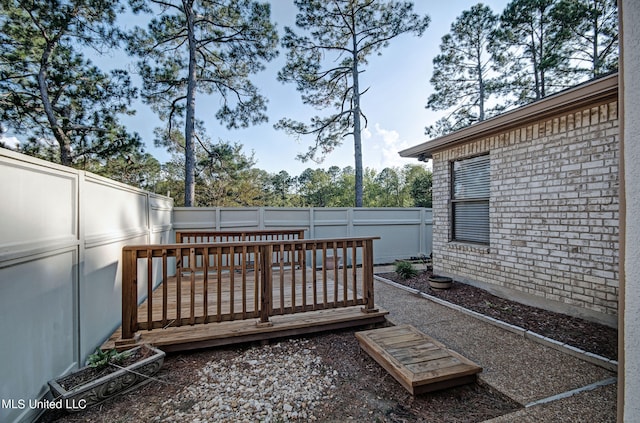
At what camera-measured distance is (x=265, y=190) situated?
20578 mm

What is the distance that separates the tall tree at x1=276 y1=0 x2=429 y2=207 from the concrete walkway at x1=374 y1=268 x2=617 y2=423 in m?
6.46

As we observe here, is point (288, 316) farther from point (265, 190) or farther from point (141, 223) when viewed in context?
point (265, 190)

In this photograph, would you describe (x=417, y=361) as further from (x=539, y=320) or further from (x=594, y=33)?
(x=594, y=33)

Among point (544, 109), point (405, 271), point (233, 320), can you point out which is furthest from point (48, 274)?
point (405, 271)

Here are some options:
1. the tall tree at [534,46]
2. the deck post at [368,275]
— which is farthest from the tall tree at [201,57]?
the tall tree at [534,46]

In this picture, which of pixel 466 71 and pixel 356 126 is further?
pixel 466 71

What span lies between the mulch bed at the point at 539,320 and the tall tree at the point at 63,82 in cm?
923

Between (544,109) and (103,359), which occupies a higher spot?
(544,109)

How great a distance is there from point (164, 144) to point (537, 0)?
45.5ft

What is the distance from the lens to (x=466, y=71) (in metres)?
11.2

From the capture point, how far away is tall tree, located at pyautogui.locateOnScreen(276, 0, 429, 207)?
8.82 meters

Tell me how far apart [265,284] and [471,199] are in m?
3.82

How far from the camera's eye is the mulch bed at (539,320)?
2660mm

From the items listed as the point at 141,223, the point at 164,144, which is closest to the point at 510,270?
the point at 141,223
